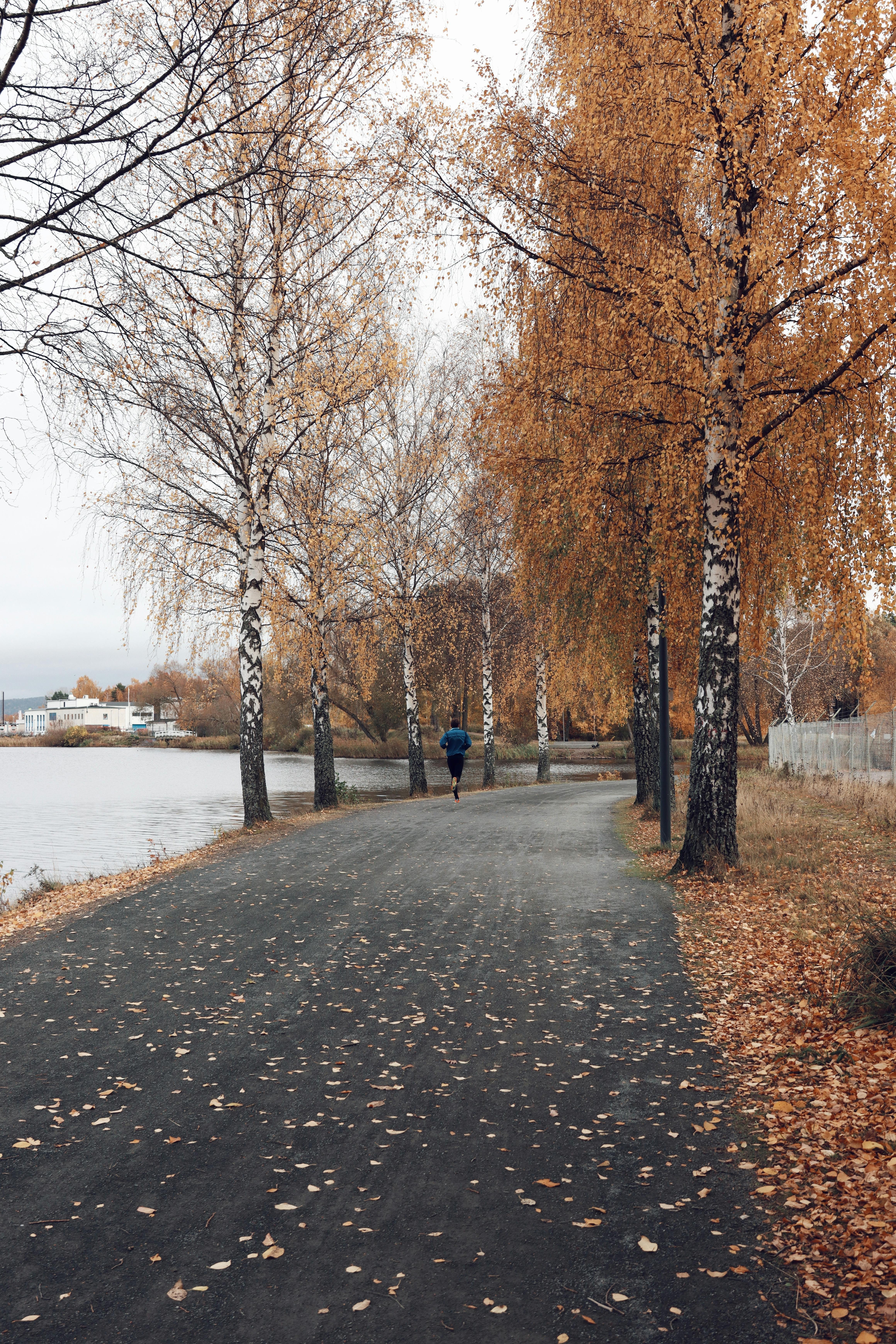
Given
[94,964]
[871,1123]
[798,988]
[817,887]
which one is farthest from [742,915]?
[94,964]

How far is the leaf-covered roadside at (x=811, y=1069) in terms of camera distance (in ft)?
11.0

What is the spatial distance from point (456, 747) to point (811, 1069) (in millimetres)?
15633

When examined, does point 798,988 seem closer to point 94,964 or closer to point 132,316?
point 94,964

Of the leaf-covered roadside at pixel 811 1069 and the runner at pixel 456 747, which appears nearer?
the leaf-covered roadside at pixel 811 1069

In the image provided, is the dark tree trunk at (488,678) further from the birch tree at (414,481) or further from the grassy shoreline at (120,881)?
the grassy shoreline at (120,881)

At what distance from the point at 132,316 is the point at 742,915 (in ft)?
24.6

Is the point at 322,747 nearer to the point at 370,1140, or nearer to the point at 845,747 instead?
the point at 845,747

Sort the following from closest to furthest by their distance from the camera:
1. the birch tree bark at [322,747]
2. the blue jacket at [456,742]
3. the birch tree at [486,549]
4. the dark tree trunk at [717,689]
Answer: the dark tree trunk at [717,689], the birch tree bark at [322,747], the blue jacket at [456,742], the birch tree at [486,549]

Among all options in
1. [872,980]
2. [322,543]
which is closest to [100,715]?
[322,543]

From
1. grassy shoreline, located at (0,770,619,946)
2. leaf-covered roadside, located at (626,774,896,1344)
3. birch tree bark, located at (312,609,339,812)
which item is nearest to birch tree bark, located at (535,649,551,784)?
birch tree bark, located at (312,609,339,812)

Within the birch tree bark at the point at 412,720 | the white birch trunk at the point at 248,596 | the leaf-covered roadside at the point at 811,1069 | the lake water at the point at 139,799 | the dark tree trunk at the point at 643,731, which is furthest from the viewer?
the birch tree bark at the point at 412,720

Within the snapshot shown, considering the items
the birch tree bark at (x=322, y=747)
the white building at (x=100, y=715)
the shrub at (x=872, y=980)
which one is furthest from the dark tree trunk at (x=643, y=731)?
the white building at (x=100, y=715)

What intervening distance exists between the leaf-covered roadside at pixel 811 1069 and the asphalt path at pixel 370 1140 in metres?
0.15

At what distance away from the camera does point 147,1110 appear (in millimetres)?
4750
